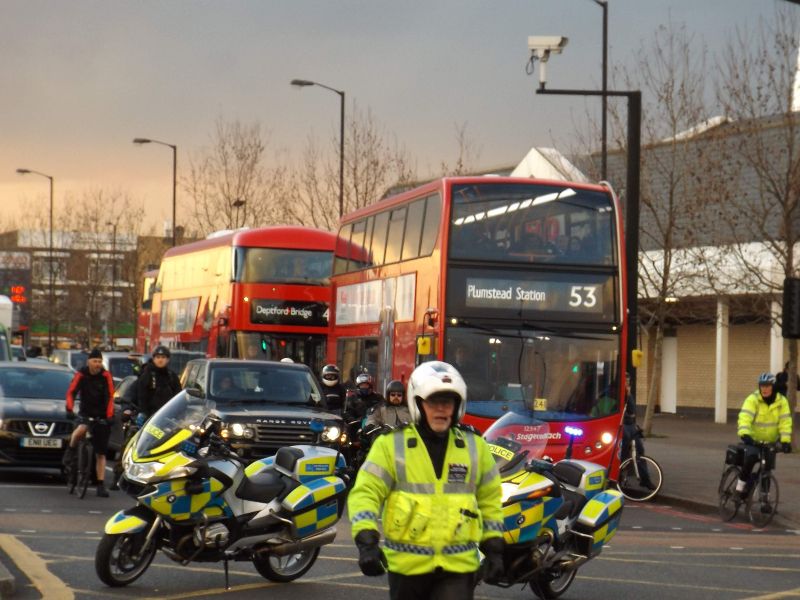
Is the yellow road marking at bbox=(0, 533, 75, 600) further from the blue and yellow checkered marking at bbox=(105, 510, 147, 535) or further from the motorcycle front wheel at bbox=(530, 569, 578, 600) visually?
the motorcycle front wheel at bbox=(530, 569, 578, 600)

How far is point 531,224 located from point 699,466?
7749mm

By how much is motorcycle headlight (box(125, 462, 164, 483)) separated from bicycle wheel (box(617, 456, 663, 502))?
10443 millimetres

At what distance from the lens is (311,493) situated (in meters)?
10.7

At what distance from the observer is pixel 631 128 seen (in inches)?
903

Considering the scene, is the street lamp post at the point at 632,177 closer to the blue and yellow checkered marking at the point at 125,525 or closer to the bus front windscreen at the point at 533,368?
the bus front windscreen at the point at 533,368

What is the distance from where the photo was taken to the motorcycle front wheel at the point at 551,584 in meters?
10.5

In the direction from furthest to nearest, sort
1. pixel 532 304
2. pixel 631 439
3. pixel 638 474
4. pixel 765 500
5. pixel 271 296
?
pixel 271 296 → pixel 631 439 → pixel 638 474 → pixel 532 304 → pixel 765 500

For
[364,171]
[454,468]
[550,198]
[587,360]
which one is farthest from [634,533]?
[364,171]

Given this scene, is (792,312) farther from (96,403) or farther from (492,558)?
(492,558)

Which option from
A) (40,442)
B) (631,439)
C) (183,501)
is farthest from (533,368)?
(183,501)

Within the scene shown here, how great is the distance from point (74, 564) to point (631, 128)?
13303 millimetres

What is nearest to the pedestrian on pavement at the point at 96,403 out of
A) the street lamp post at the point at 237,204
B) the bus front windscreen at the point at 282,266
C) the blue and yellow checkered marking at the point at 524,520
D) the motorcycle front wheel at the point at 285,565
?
the motorcycle front wheel at the point at 285,565

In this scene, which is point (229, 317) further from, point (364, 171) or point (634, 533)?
point (364, 171)

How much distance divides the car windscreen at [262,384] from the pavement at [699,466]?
16.3ft
